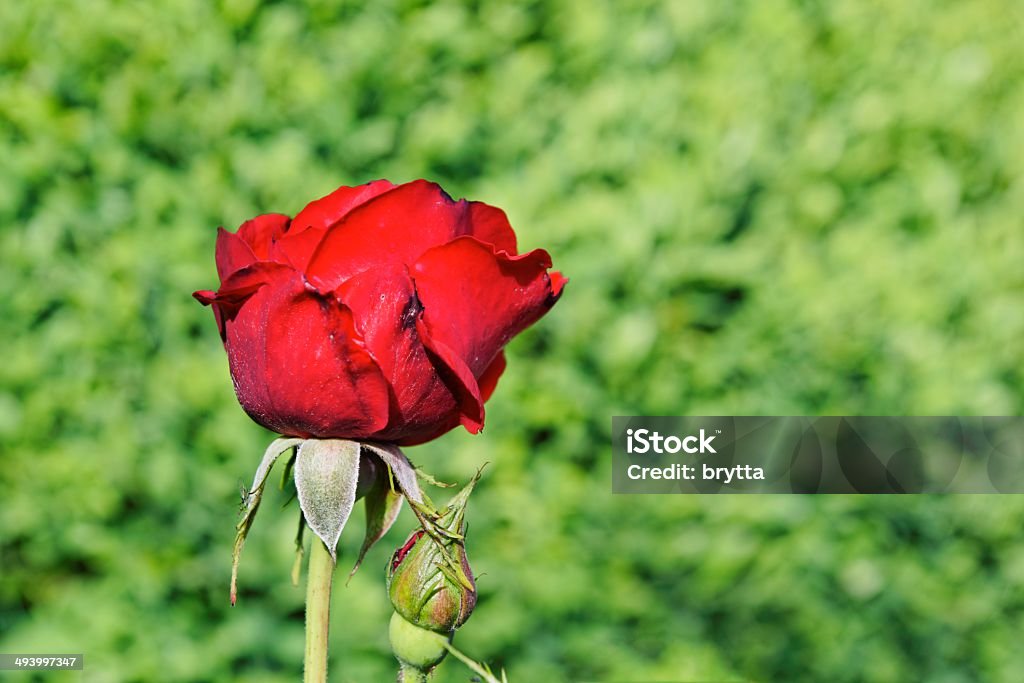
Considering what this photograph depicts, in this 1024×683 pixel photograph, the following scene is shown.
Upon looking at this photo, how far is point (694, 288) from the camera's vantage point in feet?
4.83

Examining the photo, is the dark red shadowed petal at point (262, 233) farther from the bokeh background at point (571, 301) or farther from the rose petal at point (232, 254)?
the bokeh background at point (571, 301)

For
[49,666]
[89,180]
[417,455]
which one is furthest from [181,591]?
[89,180]

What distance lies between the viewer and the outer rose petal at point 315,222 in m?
0.46

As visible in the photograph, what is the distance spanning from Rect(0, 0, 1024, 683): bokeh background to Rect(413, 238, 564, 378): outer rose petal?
0.90 m

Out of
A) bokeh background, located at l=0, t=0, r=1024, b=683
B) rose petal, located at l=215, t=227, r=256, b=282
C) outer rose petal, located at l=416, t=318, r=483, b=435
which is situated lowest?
outer rose petal, located at l=416, t=318, r=483, b=435

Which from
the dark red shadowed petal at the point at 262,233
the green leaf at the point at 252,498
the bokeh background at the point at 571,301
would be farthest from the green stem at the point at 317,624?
the bokeh background at the point at 571,301

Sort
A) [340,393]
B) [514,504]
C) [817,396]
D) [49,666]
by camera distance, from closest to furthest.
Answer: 1. [340,393]
2. [49,666]
3. [514,504]
4. [817,396]

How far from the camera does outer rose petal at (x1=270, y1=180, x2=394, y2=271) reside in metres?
0.46

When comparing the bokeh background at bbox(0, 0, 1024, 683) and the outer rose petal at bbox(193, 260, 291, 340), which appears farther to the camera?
the bokeh background at bbox(0, 0, 1024, 683)

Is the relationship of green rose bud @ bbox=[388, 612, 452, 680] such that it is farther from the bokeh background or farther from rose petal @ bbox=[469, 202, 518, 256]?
the bokeh background

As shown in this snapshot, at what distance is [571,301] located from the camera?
1411mm

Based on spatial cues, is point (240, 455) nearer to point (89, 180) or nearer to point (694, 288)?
point (89, 180)

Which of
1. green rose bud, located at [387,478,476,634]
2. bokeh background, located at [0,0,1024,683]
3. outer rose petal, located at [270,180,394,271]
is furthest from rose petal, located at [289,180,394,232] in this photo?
bokeh background, located at [0,0,1024,683]

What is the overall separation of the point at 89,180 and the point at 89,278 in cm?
12
